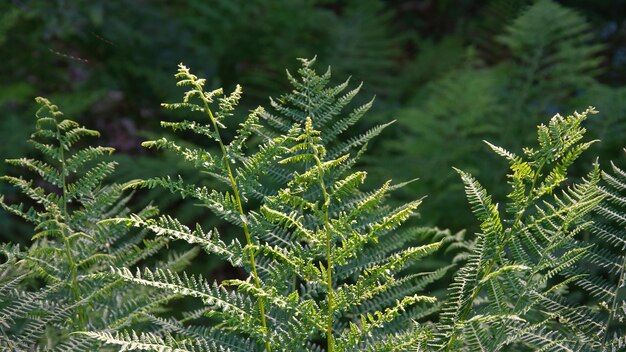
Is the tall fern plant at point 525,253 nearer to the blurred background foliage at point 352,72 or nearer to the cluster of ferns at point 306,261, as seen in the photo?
the cluster of ferns at point 306,261

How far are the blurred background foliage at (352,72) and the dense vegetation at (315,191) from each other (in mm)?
16

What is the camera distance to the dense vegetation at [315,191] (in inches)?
36.1

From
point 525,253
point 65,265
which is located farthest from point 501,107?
point 65,265

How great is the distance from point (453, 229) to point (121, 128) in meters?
2.32

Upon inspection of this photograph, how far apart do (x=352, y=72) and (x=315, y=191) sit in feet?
8.89

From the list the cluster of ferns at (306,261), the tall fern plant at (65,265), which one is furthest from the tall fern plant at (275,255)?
the tall fern plant at (65,265)

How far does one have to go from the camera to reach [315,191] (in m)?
1.08

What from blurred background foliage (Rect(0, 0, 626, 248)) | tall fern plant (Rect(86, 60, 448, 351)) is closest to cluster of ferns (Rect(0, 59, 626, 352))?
tall fern plant (Rect(86, 60, 448, 351))

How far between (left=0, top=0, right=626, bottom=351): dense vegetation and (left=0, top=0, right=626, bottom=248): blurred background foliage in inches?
0.6

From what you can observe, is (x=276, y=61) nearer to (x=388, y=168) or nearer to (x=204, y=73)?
(x=204, y=73)

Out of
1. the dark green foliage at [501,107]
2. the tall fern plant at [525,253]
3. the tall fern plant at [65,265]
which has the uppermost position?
the dark green foliage at [501,107]

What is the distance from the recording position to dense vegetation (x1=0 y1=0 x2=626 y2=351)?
92 centimetres

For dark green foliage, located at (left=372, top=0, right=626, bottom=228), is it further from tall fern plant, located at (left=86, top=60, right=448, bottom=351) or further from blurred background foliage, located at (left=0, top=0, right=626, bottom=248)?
tall fern plant, located at (left=86, top=60, right=448, bottom=351)

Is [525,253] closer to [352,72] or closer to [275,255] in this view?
[275,255]
